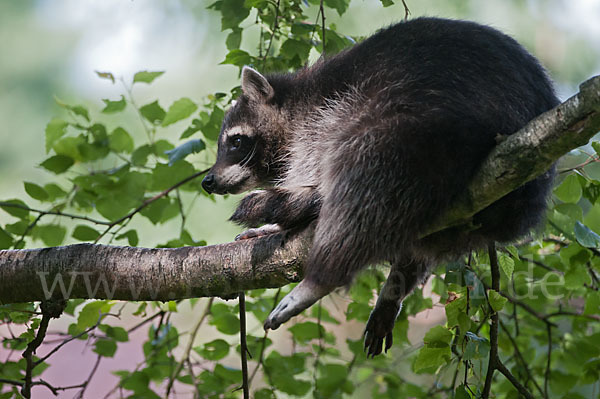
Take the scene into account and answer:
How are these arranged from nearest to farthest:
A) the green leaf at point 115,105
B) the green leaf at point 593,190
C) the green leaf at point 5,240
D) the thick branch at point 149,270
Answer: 1. the thick branch at point 149,270
2. the green leaf at point 593,190
3. the green leaf at point 5,240
4. the green leaf at point 115,105

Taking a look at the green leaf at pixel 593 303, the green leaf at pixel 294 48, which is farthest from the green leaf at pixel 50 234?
the green leaf at pixel 593 303

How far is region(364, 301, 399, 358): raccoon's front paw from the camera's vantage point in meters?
2.72

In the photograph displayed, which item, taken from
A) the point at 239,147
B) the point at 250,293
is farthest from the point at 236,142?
the point at 250,293

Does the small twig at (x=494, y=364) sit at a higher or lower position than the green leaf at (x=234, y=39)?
lower

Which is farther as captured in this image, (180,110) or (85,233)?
(180,110)

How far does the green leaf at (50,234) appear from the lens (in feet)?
10.1

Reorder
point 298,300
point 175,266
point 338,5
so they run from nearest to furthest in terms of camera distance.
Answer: point 298,300
point 175,266
point 338,5

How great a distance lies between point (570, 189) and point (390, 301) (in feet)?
2.88

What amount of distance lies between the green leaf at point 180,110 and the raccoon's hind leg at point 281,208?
0.89 metres

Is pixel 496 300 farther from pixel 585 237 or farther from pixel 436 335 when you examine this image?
pixel 585 237

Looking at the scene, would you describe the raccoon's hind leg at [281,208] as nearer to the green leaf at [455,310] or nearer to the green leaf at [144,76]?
the green leaf at [455,310]

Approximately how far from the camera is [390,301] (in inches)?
106

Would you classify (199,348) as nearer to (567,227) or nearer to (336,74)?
(336,74)

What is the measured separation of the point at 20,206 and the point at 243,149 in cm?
109
